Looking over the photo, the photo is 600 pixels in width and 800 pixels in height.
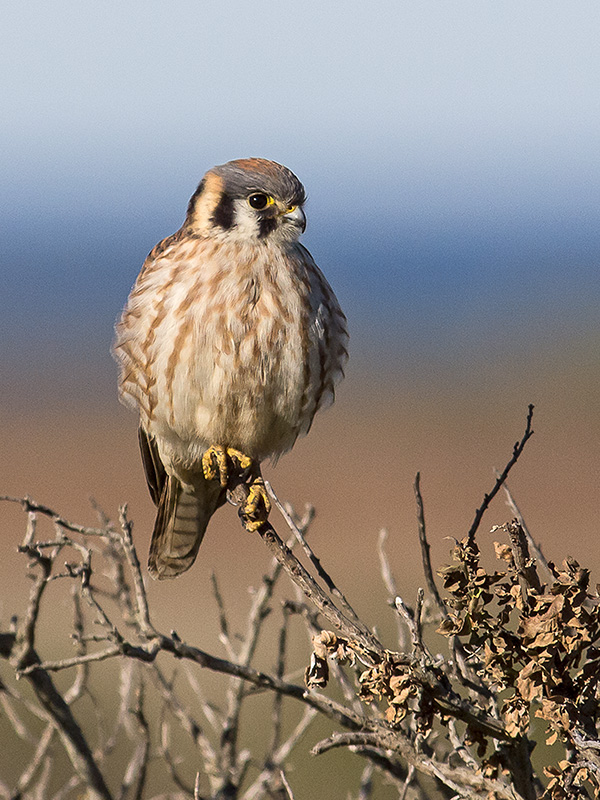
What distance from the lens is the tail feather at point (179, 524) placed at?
3.84 meters

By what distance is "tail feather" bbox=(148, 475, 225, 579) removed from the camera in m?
3.84

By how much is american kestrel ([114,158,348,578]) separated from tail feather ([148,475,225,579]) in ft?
0.84

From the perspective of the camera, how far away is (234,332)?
324 cm

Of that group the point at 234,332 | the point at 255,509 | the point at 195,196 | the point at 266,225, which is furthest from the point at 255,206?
the point at 255,509

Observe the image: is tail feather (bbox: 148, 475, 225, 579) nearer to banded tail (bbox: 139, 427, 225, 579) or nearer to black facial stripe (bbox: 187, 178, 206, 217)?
banded tail (bbox: 139, 427, 225, 579)

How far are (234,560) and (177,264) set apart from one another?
874cm

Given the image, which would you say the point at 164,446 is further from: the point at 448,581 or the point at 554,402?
the point at 554,402

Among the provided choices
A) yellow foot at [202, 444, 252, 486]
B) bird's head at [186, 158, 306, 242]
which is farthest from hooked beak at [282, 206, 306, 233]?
yellow foot at [202, 444, 252, 486]

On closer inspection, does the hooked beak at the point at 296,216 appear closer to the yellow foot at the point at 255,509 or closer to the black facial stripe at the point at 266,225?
the black facial stripe at the point at 266,225

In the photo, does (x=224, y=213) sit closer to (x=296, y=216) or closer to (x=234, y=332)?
(x=296, y=216)

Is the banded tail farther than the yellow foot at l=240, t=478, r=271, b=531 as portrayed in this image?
Yes

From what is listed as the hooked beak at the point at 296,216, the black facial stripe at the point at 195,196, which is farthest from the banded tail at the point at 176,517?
the hooked beak at the point at 296,216

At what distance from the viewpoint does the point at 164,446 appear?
12.0 ft

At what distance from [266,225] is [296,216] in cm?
10
